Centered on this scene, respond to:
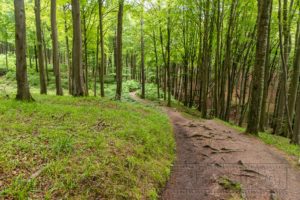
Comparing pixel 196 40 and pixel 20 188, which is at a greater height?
pixel 196 40

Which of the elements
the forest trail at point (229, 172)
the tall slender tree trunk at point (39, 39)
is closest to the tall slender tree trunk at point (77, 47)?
the tall slender tree trunk at point (39, 39)

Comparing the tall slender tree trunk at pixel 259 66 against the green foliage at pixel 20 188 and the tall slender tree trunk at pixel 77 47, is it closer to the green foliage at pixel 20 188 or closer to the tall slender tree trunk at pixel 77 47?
the tall slender tree trunk at pixel 77 47

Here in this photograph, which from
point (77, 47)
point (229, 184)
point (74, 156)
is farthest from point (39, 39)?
point (229, 184)

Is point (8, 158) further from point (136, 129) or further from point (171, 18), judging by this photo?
point (171, 18)

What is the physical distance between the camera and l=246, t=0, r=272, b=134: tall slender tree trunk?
9.23m

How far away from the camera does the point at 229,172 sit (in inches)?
235

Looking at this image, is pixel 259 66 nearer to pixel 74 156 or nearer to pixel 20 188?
pixel 74 156

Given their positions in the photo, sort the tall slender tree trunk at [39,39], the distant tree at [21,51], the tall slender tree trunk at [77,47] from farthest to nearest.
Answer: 1. the tall slender tree trunk at [39,39]
2. the tall slender tree trunk at [77,47]
3. the distant tree at [21,51]

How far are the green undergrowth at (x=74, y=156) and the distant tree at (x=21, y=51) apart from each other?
0.66m

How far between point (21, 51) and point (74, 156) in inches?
210

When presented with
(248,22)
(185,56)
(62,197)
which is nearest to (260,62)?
(248,22)

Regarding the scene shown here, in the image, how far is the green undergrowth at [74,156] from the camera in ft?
12.3

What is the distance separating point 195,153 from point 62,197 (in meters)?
5.02

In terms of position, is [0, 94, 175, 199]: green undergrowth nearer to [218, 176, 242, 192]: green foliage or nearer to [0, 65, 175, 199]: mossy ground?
[0, 65, 175, 199]: mossy ground
